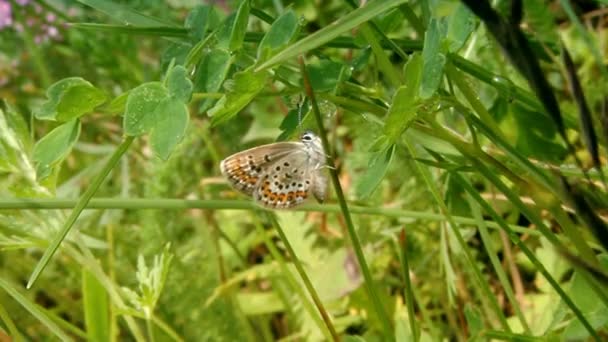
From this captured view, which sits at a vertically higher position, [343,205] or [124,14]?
[124,14]

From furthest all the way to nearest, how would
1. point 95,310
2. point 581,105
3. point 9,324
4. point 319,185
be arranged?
point 95,310, point 319,185, point 9,324, point 581,105

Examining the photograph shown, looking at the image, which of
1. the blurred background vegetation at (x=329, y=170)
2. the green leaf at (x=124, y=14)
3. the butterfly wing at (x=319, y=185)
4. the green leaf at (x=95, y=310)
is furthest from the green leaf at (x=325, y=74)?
the green leaf at (x=95, y=310)

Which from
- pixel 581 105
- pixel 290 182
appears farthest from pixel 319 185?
pixel 581 105

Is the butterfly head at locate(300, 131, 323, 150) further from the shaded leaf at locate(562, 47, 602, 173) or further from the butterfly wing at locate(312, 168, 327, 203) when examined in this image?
the shaded leaf at locate(562, 47, 602, 173)

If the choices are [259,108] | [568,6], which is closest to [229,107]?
[568,6]

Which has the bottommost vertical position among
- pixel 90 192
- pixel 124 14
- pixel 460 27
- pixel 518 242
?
pixel 518 242

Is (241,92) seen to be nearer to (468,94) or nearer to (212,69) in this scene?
(212,69)

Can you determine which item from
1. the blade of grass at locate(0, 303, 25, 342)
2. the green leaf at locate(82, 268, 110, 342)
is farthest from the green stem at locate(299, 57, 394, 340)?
the green leaf at locate(82, 268, 110, 342)
